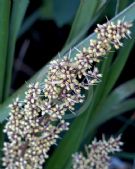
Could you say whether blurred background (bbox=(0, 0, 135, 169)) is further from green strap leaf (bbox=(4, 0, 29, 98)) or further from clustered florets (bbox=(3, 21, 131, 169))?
clustered florets (bbox=(3, 21, 131, 169))

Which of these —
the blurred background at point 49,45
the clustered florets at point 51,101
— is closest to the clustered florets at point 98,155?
the clustered florets at point 51,101

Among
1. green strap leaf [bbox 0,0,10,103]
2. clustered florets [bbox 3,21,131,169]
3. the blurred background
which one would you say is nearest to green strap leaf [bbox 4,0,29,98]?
green strap leaf [bbox 0,0,10,103]

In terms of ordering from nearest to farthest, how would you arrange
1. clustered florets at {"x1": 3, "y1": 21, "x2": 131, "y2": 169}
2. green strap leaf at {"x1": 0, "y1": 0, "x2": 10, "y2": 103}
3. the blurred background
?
1. clustered florets at {"x1": 3, "y1": 21, "x2": 131, "y2": 169}
2. green strap leaf at {"x1": 0, "y1": 0, "x2": 10, "y2": 103}
3. the blurred background

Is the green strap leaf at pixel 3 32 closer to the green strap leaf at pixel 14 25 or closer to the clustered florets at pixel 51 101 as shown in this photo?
the green strap leaf at pixel 14 25

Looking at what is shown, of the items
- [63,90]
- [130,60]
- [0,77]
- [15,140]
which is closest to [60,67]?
[63,90]

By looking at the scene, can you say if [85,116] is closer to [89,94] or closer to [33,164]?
[89,94]

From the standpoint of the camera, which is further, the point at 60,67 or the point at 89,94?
the point at 89,94
